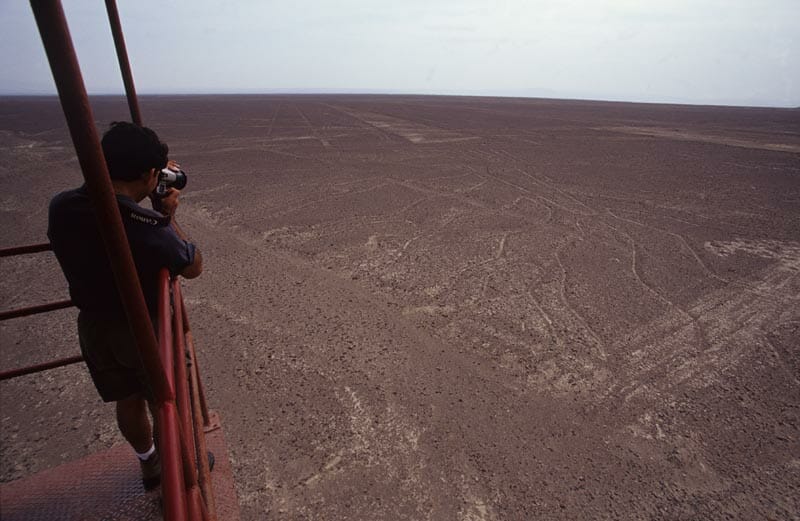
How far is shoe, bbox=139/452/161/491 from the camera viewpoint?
239 centimetres

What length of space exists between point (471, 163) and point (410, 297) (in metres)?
10.8

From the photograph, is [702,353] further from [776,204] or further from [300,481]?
[776,204]

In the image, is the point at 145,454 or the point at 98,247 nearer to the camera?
the point at 98,247

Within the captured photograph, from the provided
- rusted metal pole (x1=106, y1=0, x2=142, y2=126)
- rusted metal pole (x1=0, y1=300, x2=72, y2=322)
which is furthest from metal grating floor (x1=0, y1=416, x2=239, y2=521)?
rusted metal pole (x1=106, y1=0, x2=142, y2=126)

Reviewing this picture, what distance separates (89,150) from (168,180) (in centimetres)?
145

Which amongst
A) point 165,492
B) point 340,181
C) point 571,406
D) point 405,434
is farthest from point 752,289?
point 340,181

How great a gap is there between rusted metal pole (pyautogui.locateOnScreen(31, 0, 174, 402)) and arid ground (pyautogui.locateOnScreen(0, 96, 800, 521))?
2480 mm

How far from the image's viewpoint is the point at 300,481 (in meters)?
3.07

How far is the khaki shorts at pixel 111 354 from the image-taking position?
6.35 feet

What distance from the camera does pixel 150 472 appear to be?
7.88 feet

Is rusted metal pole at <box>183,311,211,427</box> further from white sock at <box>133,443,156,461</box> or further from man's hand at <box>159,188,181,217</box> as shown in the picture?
man's hand at <box>159,188,181,217</box>

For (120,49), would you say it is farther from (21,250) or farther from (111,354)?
(111,354)

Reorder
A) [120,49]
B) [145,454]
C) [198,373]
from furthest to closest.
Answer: [198,373] < [145,454] < [120,49]

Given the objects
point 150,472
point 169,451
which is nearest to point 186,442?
point 169,451
